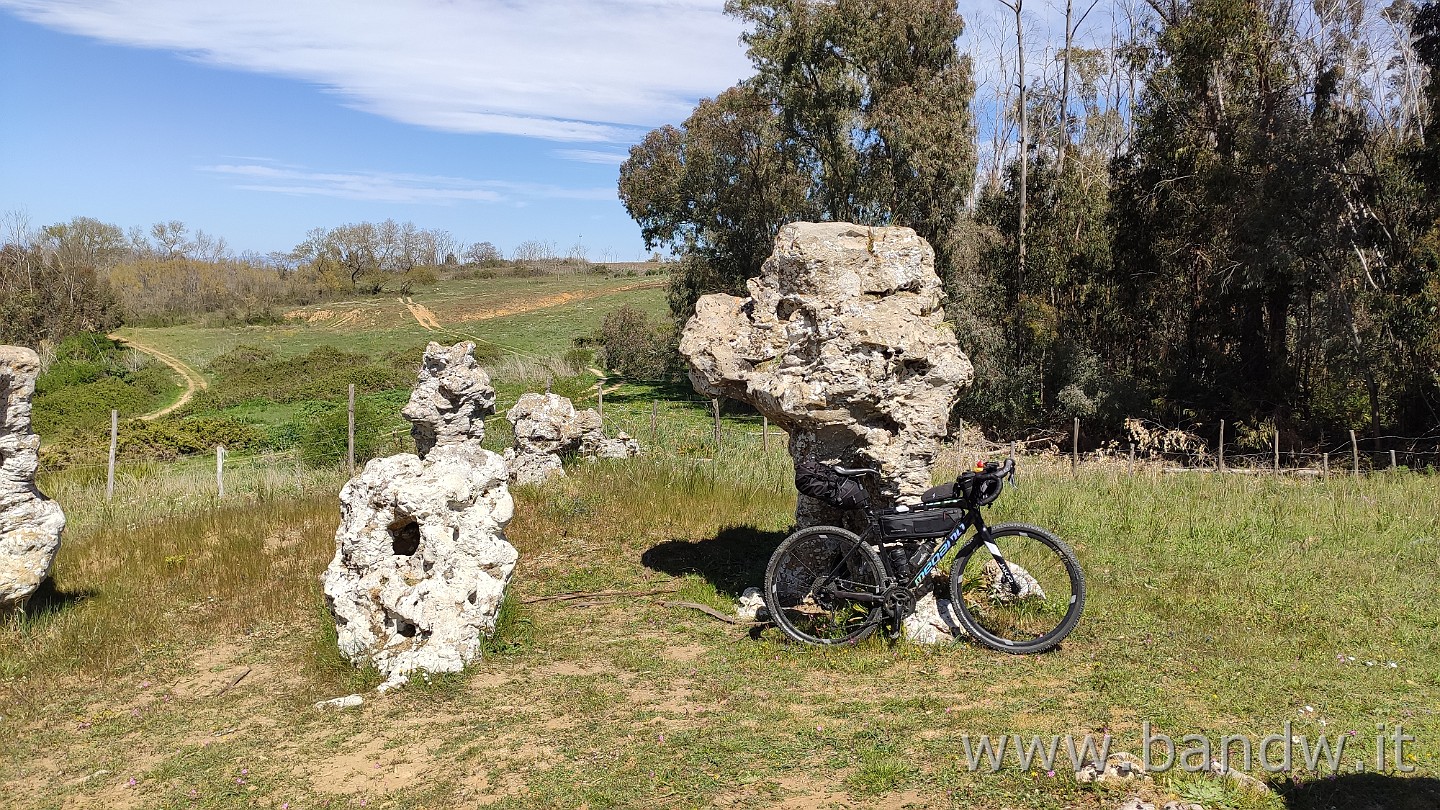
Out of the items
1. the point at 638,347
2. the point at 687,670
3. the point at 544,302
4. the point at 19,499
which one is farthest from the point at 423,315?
the point at 687,670

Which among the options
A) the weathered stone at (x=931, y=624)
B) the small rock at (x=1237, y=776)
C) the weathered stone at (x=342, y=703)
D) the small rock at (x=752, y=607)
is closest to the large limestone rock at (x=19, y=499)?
the weathered stone at (x=342, y=703)

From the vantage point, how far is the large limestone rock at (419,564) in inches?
272

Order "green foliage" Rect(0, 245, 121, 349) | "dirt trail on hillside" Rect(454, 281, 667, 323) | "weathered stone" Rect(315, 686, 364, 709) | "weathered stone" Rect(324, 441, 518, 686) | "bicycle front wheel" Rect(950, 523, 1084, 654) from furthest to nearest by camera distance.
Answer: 1. "dirt trail on hillside" Rect(454, 281, 667, 323)
2. "green foliage" Rect(0, 245, 121, 349)
3. "weathered stone" Rect(324, 441, 518, 686)
4. "bicycle front wheel" Rect(950, 523, 1084, 654)
5. "weathered stone" Rect(315, 686, 364, 709)

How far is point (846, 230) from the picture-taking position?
25.7ft

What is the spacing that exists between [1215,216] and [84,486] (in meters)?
27.7

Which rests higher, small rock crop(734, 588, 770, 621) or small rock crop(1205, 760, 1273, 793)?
small rock crop(1205, 760, 1273, 793)

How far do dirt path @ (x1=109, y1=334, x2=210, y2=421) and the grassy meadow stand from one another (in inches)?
1044

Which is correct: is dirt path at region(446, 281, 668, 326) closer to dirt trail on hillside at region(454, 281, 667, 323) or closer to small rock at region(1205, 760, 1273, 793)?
dirt trail on hillside at region(454, 281, 667, 323)

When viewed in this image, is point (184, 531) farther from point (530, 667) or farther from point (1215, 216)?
point (1215, 216)

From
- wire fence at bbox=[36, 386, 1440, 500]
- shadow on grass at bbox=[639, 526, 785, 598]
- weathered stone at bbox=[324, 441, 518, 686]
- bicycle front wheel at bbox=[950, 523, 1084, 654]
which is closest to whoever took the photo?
bicycle front wheel at bbox=[950, 523, 1084, 654]

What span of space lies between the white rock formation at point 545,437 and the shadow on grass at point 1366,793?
1026 centimetres

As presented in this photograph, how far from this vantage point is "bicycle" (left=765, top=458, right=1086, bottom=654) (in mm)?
6688

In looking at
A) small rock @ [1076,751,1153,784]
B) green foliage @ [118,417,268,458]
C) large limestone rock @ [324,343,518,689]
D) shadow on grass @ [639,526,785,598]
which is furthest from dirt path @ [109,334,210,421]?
small rock @ [1076,751,1153,784]

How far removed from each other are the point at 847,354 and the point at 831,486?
1103 millimetres
